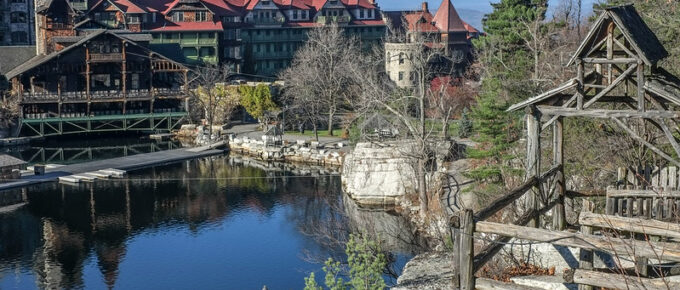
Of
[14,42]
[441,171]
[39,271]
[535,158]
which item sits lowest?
[39,271]

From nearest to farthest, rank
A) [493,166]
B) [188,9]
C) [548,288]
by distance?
[548,288] → [493,166] → [188,9]

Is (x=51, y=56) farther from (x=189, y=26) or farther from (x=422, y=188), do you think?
(x=422, y=188)

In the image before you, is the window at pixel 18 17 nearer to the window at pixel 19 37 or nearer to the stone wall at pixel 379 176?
the window at pixel 19 37

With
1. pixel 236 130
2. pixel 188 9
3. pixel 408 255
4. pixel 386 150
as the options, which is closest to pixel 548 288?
pixel 408 255

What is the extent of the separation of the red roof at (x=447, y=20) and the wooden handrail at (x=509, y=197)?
219 ft

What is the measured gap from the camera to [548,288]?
1519cm

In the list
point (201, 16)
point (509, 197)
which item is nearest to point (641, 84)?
point (509, 197)

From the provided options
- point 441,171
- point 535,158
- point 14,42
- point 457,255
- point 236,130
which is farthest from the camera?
point 14,42

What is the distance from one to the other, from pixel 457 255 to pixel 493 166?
2572 centimetres

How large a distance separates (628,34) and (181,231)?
27.3m

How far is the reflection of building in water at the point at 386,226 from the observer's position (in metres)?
36.3

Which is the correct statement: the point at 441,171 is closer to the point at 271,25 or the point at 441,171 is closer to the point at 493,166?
the point at 493,166

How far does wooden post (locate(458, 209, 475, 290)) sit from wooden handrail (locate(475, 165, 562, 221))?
20cm

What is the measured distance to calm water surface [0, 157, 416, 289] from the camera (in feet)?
112
